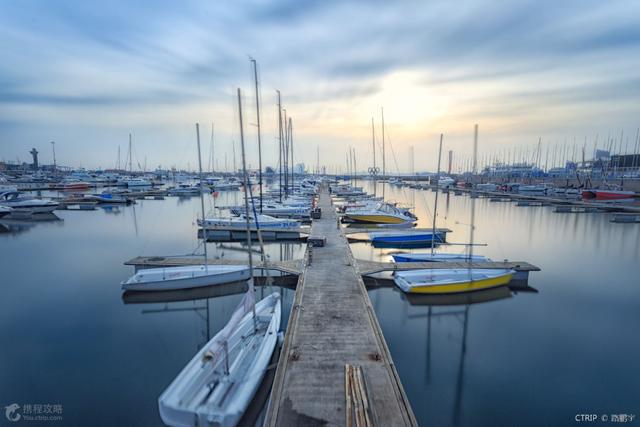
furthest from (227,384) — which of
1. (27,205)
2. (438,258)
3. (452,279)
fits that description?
(27,205)

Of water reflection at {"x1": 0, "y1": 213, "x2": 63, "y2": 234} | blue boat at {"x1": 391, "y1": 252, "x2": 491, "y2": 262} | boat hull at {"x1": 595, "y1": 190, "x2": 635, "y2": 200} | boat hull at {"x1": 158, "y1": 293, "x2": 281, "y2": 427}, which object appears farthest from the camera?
boat hull at {"x1": 595, "y1": 190, "x2": 635, "y2": 200}

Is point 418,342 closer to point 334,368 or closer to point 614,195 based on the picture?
point 334,368

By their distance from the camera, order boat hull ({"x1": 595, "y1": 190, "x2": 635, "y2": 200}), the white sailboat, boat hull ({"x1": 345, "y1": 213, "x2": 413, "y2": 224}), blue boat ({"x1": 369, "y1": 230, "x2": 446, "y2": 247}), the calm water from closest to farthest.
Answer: the calm water, blue boat ({"x1": 369, "y1": 230, "x2": 446, "y2": 247}), boat hull ({"x1": 345, "y1": 213, "x2": 413, "y2": 224}), the white sailboat, boat hull ({"x1": 595, "y1": 190, "x2": 635, "y2": 200})

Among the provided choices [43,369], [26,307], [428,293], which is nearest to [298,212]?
[428,293]

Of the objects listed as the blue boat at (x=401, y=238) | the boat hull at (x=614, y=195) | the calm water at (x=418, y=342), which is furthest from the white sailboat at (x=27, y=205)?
the boat hull at (x=614, y=195)

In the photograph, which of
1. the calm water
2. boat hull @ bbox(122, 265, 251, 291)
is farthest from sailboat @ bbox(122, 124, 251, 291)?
the calm water

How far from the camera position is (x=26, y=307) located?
1675 centimetres

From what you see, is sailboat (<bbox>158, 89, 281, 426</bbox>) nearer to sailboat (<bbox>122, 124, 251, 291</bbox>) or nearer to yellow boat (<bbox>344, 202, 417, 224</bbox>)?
sailboat (<bbox>122, 124, 251, 291</bbox>)

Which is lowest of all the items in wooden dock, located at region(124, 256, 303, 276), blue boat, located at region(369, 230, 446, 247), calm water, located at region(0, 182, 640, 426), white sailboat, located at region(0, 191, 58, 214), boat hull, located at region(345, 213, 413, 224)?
calm water, located at region(0, 182, 640, 426)

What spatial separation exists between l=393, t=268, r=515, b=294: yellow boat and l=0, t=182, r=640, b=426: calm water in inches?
37.8

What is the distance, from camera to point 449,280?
17.3 m

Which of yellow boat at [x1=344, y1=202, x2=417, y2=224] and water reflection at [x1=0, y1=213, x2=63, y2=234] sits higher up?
yellow boat at [x1=344, y1=202, x2=417, y2=224]

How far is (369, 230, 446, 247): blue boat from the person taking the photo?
2916 centimetres

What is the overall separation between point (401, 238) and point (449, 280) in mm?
12001
